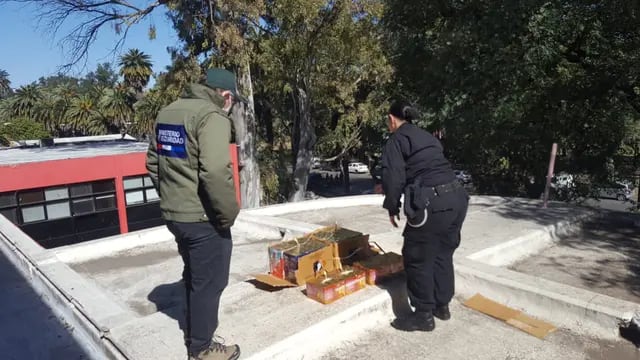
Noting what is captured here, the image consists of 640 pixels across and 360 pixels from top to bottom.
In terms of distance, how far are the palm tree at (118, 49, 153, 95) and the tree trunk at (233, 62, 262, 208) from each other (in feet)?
82.4

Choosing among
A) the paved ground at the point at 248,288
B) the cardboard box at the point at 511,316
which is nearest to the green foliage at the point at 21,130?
the paved ground at the point at 248,288

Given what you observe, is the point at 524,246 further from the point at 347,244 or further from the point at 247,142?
the point at 247,142

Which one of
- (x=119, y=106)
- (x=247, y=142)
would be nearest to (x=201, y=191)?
(x=247, y=142)

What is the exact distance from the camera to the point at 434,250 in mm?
3018

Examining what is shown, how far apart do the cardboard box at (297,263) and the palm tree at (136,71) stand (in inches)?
1477

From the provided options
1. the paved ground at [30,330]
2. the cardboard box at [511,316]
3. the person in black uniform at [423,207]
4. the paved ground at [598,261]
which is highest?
the person in black uniform at [423,207]

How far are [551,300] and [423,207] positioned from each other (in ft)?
3.95

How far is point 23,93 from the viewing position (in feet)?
151

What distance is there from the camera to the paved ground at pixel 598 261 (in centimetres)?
401

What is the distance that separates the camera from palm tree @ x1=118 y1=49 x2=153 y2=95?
121ft

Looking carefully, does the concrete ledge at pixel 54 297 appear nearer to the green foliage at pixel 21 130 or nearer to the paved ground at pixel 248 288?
the paved ground at pixel 248 288

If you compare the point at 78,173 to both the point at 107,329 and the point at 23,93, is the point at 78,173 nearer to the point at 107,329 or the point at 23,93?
the point at 107,329

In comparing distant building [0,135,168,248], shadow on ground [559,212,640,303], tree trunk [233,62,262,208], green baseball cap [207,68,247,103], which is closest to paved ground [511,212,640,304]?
shadow on ground [559,212,640,303]

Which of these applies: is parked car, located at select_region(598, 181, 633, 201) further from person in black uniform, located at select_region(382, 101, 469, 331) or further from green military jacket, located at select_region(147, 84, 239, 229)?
green military jacket, located at select_region(147, 84, 239, 229)
